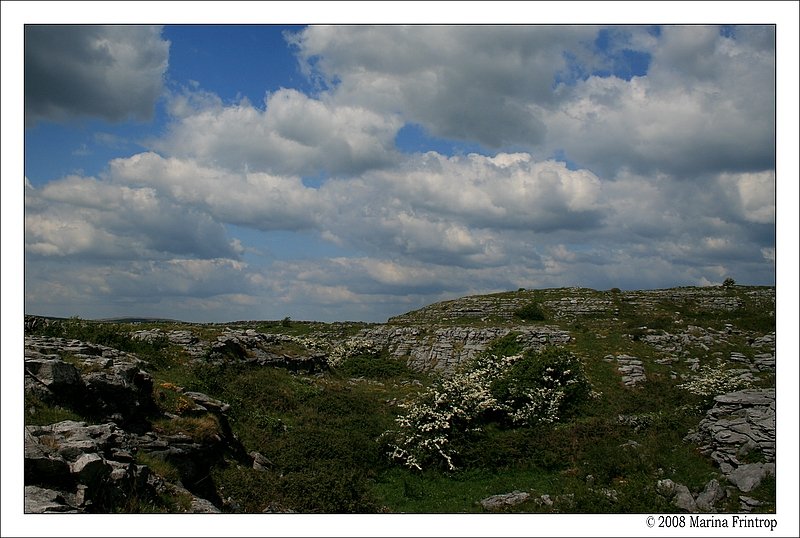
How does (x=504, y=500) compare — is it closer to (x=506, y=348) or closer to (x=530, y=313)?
(x=506, y=348)

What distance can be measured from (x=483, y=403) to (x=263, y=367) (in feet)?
57.5

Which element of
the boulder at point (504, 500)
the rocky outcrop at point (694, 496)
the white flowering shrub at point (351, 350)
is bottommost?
the boulder at point (504, 500)

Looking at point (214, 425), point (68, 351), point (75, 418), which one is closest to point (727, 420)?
point (214, 425)

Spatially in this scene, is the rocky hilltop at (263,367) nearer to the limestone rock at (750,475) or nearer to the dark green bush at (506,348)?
the limestone rock at (750,475)

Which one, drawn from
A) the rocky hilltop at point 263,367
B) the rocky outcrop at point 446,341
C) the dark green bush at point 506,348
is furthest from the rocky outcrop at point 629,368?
the dark green bush at point 506,348

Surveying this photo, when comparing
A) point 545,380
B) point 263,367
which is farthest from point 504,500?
point 263,367

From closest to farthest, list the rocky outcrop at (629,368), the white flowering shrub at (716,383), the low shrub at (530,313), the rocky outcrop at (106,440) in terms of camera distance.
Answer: the rocky outcrop at (106,440) < the white flowering shrub at (716,383) < the rocky outcrop at (629,368) < the low shrub at (530,313)

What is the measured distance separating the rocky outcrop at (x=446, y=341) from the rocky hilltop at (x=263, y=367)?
0.59 feet

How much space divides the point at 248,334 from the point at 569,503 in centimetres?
3023

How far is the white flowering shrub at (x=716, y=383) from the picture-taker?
2738 centimetres

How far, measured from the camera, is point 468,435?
81.1 feet

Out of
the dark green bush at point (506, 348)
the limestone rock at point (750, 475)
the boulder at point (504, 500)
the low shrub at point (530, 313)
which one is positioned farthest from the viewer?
the low shrub at point (530, 313)

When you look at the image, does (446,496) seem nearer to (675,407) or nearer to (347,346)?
(675,407)

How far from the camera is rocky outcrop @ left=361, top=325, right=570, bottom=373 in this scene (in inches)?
1704
